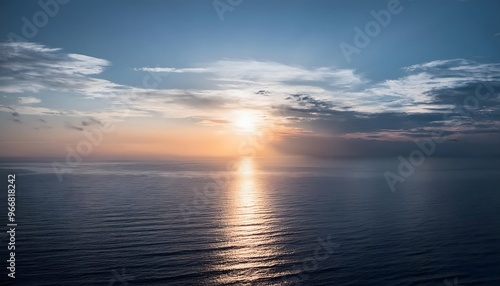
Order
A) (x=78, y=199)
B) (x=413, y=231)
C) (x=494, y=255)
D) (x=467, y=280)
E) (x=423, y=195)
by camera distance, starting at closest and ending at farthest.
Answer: (x=467, y=280) → (x=494, y=255) → (x=413, y=231) → (x=78, y=199) → (x=423, y=195)

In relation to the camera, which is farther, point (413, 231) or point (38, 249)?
point (413, 231)

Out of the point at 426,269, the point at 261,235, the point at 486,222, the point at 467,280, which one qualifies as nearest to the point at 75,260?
the point at 261,235

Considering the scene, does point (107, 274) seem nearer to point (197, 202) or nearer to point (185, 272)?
point (185, 272)

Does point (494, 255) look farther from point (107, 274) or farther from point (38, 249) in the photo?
point (38, 249)

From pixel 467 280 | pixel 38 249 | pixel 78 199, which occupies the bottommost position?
pixel 78 199

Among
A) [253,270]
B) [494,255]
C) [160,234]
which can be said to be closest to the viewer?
[253,270]

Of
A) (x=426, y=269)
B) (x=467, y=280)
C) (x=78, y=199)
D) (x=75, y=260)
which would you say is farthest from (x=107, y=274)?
(x=78, y=199)

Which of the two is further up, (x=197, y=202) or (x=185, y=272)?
(x=185, y=272)

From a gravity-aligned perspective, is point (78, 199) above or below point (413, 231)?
below

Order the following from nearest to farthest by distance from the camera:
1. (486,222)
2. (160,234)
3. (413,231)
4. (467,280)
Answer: (467,280), (160,234), (413,231), (486,222)
